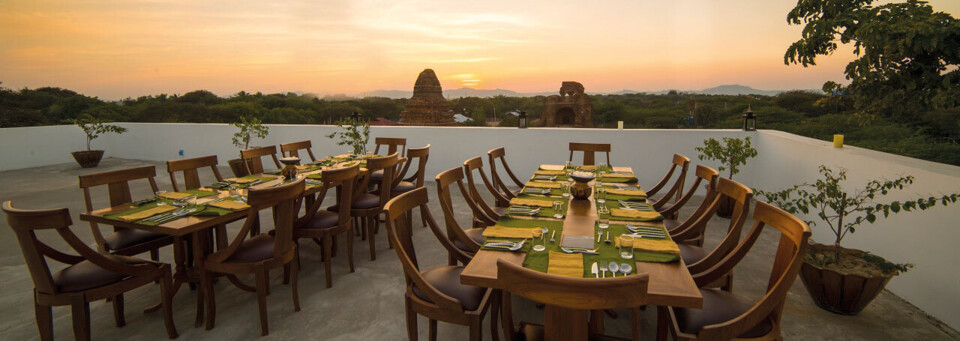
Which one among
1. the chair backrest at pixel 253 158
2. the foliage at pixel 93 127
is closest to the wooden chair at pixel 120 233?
the chair backrest at pixel 253 158

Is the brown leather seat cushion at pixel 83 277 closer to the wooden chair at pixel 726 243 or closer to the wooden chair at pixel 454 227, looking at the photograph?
the wooden chair at pixel 454 227

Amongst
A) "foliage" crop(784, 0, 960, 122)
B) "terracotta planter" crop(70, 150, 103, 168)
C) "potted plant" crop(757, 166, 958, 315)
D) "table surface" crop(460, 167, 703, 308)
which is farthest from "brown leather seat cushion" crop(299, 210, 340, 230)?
"terracotta planter" crop(70, 150, 103, 168)

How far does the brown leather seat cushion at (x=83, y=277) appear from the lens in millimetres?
2078

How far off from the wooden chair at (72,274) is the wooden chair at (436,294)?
142cm

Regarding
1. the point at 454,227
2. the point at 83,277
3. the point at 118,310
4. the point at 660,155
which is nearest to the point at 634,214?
the point at 454,227

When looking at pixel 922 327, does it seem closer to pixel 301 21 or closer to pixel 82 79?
pixel 301 21

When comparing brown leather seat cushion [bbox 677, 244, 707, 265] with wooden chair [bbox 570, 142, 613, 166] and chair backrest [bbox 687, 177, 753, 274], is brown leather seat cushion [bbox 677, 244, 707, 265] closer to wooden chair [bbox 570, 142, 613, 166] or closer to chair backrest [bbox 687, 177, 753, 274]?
chair backrest [bbox 687, 177, 753, 274]

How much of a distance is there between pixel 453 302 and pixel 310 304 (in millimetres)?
1442

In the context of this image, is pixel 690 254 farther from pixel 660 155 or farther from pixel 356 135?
pixel 356 135

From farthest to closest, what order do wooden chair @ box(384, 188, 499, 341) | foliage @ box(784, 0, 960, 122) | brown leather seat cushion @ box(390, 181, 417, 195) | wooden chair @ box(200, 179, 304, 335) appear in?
brown leather seat cushion @ box(390, 181, 417, 195)
wooden chair @ box(200, 179, 304, 335)
foliage @ box(784, 0, 960, 122)
wooden chair @ box(384, 188, 499, 341)

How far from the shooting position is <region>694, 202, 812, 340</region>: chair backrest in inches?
57.4

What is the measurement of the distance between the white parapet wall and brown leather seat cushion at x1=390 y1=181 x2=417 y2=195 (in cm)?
235

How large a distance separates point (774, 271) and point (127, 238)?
3744 mm

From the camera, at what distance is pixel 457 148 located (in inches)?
274
